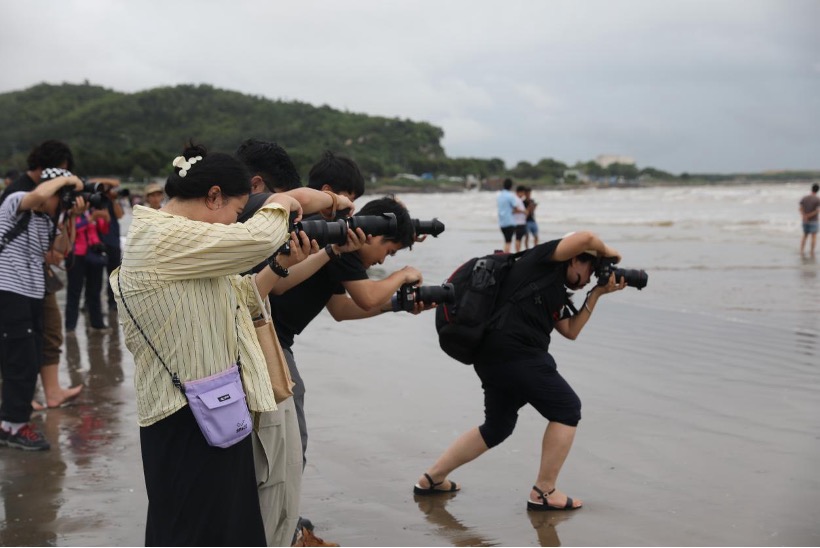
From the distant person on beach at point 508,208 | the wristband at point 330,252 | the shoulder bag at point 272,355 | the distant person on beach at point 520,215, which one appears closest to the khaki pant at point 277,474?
the shoulder bag at point 272,355

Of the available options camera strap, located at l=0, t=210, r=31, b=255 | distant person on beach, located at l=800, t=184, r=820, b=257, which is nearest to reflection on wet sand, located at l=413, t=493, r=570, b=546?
camera strap, located at l=0, t=210, r=31, b=255

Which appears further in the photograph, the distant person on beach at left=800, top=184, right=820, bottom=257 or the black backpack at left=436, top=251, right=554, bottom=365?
the distant person on beach at left=800, top=184, right=820, bottom=257

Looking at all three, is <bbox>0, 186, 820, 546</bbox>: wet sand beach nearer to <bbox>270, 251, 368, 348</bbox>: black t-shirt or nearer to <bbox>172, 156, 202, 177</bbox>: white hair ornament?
Result: <bbox>270, 251, 368, 348</bbox>: black t-shirt

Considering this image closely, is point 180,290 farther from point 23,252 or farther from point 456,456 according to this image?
point 23,252

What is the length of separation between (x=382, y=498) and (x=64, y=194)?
2747mm

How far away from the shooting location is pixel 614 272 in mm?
4469

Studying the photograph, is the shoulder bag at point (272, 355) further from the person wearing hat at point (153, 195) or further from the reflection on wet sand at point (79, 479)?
the person wearing hat at point (153, 195)

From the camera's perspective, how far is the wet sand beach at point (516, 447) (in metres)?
4.04

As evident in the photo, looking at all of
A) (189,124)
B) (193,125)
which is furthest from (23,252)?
(189,124)

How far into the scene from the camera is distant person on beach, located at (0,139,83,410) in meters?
5.41

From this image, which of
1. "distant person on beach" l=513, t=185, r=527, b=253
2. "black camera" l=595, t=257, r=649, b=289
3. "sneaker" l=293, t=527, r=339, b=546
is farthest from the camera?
"distant person on beach" l=513, t=185, r=527, b=253

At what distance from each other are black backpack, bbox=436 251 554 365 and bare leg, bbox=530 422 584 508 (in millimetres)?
557

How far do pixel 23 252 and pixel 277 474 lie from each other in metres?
3.11

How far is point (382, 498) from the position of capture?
4430mm
